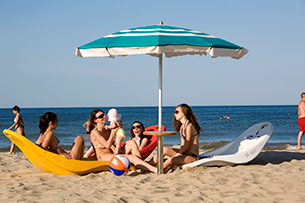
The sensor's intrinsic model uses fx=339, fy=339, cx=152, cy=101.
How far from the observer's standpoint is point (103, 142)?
5.48m

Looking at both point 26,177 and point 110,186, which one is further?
point 26,177

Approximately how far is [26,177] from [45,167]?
335 mm

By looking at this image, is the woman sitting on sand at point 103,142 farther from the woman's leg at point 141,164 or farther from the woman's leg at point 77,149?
the woman's leg at point 77,149

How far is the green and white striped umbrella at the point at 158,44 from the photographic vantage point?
450 cm

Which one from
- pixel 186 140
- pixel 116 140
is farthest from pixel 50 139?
pixel 186 140

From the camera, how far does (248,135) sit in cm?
647

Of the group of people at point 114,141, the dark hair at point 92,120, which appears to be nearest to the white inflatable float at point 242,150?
the group of people at point 114,141

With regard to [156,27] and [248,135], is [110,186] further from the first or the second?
[248,135]

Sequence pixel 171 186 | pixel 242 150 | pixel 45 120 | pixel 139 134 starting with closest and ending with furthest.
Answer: pixel 171 186
pixel 45 120
pixel 242 150
pixel 139 134

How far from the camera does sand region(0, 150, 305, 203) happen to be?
12.7 ft

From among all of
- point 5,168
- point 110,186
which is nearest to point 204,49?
point 110,186

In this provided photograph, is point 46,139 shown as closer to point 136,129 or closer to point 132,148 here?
point 132,148

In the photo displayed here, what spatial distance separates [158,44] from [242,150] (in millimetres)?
2768

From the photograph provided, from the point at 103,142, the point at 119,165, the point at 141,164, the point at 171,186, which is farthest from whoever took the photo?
the point at 103,142
